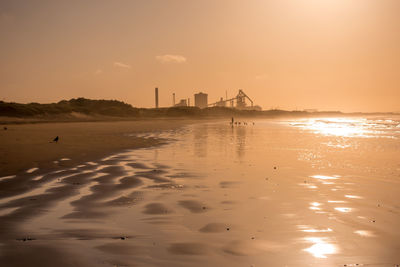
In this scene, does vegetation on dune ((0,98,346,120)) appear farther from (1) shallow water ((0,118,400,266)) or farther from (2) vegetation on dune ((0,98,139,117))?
(1) shallow water ((0,118,400,266))

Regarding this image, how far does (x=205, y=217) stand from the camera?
18.7ft

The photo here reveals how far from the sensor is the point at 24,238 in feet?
15.1

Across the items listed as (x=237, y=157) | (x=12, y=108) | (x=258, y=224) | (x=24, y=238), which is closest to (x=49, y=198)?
(x=24, y=238)

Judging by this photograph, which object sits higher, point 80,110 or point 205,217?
point 80,110

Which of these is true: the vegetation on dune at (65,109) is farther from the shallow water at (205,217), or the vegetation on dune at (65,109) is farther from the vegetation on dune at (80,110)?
the shallow water at (205,217)

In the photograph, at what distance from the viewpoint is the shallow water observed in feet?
13.5

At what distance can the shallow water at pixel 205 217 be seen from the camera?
411cm

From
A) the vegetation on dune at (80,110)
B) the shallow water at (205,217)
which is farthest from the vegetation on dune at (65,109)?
the shallow water at (205,217)

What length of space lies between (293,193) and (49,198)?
17.9 feet

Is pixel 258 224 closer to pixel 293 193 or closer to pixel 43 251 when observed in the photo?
pixel 293 193

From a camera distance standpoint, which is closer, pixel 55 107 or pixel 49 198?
pixel 49 198

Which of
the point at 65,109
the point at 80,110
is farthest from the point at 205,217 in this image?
the point at 80,110

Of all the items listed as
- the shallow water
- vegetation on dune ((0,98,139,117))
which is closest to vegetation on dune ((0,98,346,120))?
vegetation on dune ((0,98,139,117))

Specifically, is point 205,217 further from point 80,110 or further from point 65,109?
point 80,110
